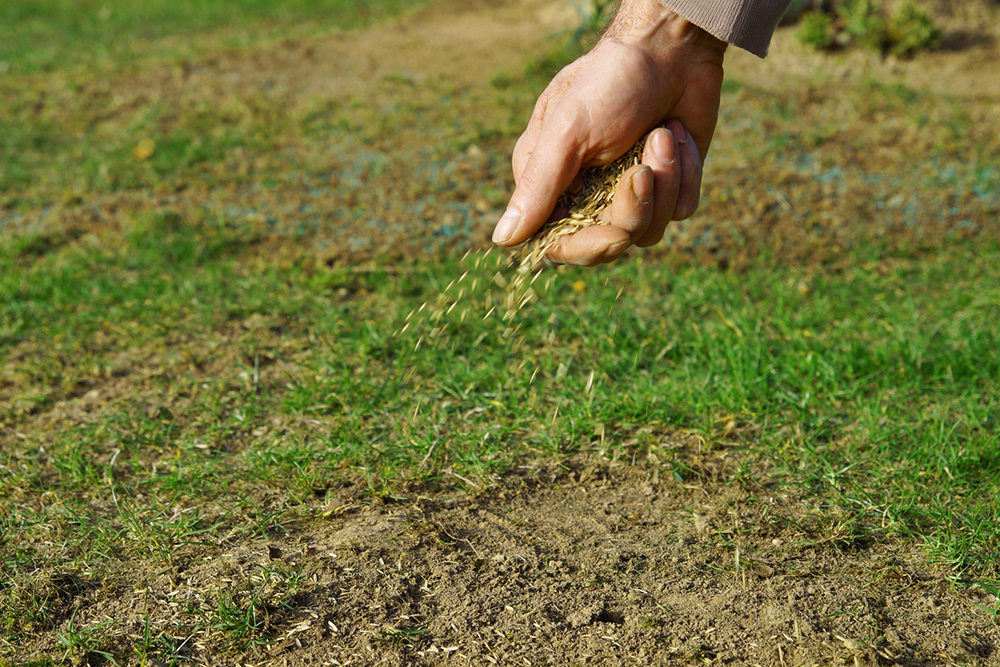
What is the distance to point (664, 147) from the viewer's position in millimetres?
2654

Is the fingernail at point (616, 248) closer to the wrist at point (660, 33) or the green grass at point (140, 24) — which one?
the wrist at point (660, 33)

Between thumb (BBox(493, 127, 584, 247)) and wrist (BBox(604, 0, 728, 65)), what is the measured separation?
39 centimetres

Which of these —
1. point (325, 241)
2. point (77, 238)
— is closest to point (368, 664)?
point (325, 241)

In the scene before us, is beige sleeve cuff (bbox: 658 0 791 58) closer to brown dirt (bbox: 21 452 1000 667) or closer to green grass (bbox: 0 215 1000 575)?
green grass (bbox: 0 215 1000 575)

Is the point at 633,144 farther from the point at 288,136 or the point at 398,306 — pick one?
the point at 288,136

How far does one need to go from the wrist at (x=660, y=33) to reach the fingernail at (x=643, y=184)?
1.49ft

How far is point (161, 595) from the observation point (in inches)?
92.5

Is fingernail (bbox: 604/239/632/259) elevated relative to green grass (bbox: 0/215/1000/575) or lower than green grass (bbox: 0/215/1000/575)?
elevated

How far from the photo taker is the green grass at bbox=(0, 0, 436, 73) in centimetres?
804

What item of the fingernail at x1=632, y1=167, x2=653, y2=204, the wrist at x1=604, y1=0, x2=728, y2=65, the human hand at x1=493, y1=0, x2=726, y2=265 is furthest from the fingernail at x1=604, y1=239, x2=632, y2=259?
the wrist at x1=604, y1=0, x2=728, y2=65

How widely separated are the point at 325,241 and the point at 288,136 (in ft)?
5.04

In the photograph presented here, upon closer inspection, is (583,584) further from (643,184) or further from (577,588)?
(643,184)

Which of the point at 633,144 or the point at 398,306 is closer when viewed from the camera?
the point at 633,144

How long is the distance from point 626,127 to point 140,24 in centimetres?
955
